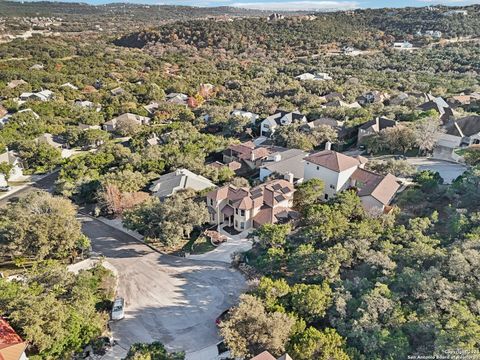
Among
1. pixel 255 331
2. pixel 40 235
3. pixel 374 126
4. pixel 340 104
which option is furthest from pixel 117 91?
pixel 255 331

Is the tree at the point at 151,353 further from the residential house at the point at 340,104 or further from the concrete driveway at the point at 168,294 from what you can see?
the residential house at the point at 340,104

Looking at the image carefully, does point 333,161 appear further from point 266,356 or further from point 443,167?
point 266,356

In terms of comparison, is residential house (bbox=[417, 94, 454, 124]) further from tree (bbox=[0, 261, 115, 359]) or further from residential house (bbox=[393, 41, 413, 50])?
residential house (bbox=[393, 41, 413, 50])

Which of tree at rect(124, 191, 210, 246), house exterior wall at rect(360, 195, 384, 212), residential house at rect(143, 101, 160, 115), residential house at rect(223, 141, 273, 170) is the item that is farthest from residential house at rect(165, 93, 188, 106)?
house exterior wall at rect(360, 195, 384, 212)

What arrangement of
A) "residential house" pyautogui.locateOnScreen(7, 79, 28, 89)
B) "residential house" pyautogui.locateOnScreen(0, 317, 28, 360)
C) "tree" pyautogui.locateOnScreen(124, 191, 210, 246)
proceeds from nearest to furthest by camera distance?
"residential house" pyautogui.locateOnScreen(0, 317, 28, 360) → "tree" pyautogui.locateOnScreen(124, 191, 210, 246) → "residential house" pyautogui.locateOnScreen(7, 79, 28, 89)

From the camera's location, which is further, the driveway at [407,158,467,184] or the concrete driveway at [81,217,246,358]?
the driveway at [407,158,467,184]

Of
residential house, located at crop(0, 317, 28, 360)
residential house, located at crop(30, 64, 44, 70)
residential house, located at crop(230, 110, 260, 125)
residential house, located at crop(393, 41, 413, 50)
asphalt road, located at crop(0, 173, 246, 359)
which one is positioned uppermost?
residential house, located at crop(393, 41, 413, 50)
